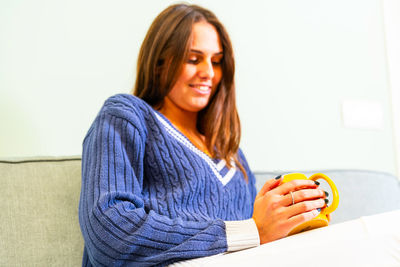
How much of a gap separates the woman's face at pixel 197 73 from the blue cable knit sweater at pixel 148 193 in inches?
5.4

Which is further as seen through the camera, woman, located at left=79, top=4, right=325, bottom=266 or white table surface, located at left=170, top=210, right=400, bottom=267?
woman, located at left=79, top=4, right=325, bottom=266

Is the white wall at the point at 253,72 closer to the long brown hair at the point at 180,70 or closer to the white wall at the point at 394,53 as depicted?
the white wall at the point at 394,53

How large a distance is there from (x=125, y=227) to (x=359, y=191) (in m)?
0.97

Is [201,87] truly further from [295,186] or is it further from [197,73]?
[295,186]

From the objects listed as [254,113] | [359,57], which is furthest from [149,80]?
[359,57]

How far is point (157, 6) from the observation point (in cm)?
150

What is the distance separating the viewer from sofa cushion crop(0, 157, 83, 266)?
0.97m

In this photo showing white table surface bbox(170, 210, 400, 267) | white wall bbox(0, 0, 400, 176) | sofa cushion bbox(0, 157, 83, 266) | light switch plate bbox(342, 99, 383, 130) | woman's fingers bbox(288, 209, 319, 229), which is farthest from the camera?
light switch plate bbox(342, 99, 383, 130)

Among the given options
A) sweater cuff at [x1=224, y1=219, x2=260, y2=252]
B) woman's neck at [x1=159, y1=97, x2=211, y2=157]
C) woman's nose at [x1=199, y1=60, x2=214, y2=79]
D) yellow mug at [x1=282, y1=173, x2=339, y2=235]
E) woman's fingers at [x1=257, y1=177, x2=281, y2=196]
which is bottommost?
sweater cuff at [x1=224, y1=219, x2=260, y2=252]

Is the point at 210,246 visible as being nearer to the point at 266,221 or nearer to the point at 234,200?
the point at 266,221

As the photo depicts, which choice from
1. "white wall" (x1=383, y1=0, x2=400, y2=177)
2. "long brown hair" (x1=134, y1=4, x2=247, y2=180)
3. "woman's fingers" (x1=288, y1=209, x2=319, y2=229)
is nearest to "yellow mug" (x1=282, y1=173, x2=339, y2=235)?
"woman's fingers" (x1=288, y1=209, x2=319, y2=229)

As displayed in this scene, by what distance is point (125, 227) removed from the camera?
802 millimetres

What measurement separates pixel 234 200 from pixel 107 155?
15.3 inches

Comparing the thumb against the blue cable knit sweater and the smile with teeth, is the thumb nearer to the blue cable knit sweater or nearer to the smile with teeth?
the blue cable knit sweater
